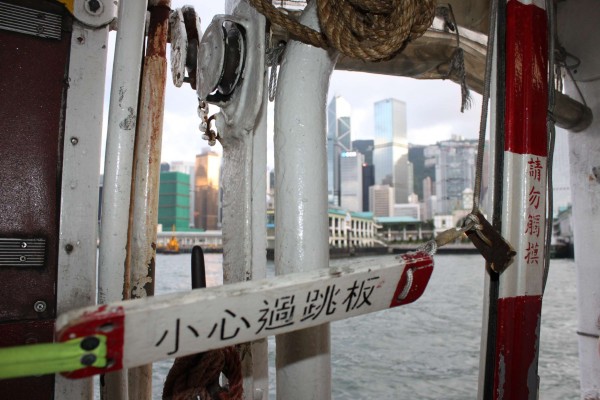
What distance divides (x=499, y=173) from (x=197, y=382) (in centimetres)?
94

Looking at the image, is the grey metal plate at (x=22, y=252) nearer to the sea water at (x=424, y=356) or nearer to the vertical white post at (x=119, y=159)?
the vertical white post at (x=119, y=159)

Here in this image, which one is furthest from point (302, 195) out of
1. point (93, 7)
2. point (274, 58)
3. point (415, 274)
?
point (93, 7)

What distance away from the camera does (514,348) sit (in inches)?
46.2

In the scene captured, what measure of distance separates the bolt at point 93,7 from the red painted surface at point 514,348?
1.52 m

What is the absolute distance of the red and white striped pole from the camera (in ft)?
3.85

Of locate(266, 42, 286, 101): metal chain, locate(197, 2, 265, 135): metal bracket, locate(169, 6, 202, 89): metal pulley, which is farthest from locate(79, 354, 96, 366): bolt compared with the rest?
locate(169, 6, 202, 89): metal pulley

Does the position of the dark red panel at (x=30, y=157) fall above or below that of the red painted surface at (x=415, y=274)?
above

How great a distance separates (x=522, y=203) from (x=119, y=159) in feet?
3.82

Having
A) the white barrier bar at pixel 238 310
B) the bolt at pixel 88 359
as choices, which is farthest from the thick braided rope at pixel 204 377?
the bolt at pixel 88 359

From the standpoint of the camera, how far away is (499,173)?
3.99ft

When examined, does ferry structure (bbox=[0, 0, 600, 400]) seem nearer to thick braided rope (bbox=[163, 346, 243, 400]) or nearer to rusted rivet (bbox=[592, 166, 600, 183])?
thick braided rope (bbox=[163, 346, 243, 400])

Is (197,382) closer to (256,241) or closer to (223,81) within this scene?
(256,241)

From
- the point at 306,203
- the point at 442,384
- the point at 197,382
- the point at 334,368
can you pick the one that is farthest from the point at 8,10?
the point at 334,368

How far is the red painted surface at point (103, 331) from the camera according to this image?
1.97 feet
